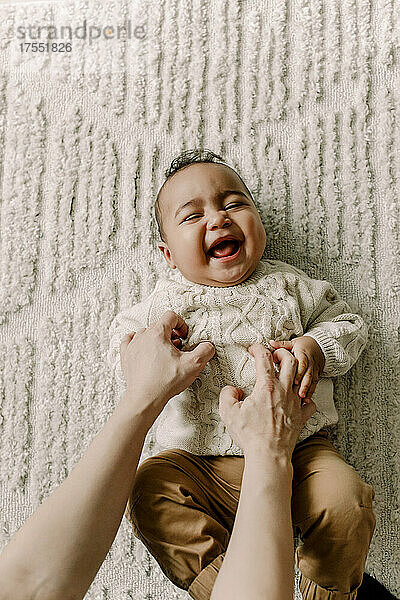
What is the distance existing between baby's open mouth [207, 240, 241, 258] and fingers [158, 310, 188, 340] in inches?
4.7

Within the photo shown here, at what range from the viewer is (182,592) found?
1.20 meters

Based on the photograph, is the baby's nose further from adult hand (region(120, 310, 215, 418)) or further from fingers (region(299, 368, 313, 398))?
fingers (region(299, 368, 313, 398))

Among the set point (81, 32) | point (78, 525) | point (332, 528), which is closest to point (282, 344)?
point (332, 528)

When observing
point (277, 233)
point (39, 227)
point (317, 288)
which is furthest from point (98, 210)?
point (317, 288)

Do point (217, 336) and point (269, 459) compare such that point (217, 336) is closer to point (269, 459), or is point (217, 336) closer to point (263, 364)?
point (263, 364)

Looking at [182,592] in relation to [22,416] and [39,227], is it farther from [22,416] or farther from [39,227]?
[39,227]

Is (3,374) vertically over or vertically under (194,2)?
under

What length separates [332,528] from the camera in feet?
3.25

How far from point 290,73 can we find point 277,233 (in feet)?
1.10

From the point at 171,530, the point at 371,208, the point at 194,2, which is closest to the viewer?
the point at 171,530

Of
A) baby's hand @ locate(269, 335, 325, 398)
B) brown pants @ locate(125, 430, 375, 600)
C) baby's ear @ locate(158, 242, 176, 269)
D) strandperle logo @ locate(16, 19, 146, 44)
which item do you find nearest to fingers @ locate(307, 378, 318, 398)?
baby's hand @ locate(269, 335, 325, 398)

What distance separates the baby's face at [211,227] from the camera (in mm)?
1119

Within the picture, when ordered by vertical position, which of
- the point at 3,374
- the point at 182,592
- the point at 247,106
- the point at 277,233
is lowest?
the point at 182,592

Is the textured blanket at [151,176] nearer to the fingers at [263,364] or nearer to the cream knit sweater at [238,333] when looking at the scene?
the cream knit sweater at [238,333]
